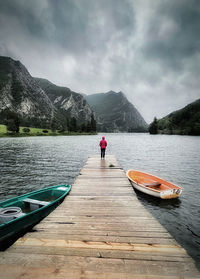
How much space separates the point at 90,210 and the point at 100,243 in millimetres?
2496

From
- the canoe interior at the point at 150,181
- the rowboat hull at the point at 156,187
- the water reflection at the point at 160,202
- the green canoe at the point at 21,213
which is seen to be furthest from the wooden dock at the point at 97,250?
the canoe interior at the point at 150,181

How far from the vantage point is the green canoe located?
5.89m

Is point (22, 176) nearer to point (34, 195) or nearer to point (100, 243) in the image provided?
point (34, 195)

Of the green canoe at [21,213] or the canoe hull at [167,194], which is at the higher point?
the green canoe at [21,213]

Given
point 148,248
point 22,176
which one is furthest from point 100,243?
point 22,176

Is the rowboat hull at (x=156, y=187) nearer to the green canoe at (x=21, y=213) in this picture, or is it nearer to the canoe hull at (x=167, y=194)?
the canoe hull at (x=167, y=194)

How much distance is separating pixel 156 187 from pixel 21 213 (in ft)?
35.1

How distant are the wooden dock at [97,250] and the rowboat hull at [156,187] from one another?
16.9 feet

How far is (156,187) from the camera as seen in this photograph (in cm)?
1271

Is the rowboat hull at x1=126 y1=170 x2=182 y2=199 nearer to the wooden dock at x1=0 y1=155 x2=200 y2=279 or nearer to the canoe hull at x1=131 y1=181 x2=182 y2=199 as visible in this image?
the canoe hull at x1=131 y1=181 x2=182 y2=199

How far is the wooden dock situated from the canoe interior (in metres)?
6.65

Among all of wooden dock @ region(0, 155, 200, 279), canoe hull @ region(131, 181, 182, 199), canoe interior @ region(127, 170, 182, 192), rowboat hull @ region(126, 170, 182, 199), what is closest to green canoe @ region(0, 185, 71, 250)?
wooden dock @ region(0, 155, 200, 279)

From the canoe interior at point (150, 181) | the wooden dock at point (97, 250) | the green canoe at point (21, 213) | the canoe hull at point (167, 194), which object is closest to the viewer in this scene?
the wooden dock at point (97, 250)

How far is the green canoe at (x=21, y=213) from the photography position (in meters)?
5.89
